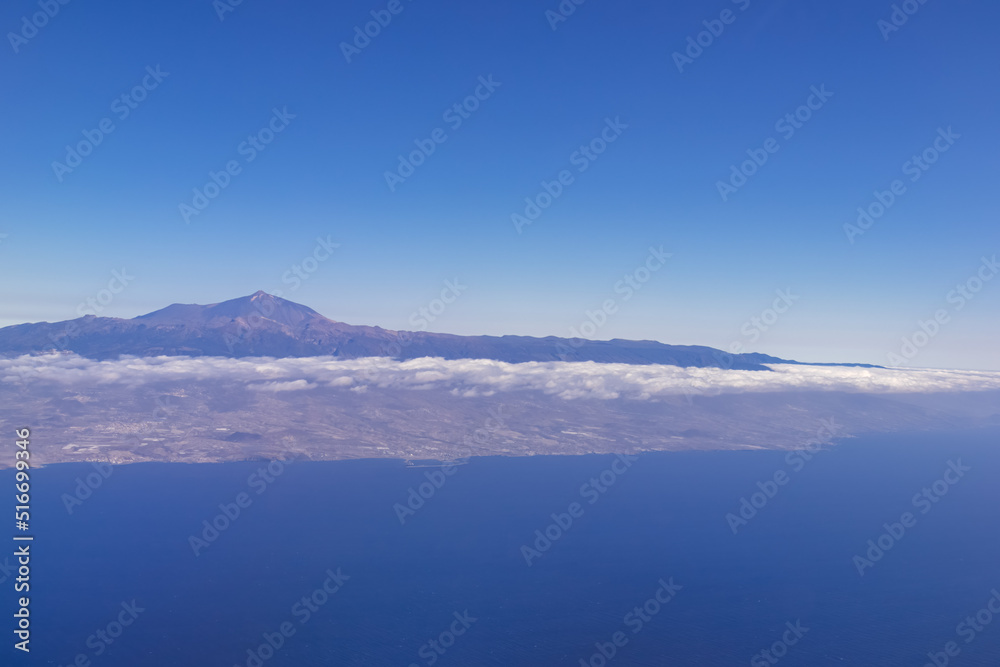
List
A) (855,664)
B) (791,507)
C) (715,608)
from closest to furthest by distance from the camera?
1. (855,664)
2. (715,608)
3. (791,507)

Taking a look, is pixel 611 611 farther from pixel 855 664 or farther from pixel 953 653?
pixel 953 653

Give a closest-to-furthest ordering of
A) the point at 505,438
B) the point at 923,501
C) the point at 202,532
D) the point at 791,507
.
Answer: the point at 202,532 → the point at 791,507 → the point at 923,501 → the point at 505,438

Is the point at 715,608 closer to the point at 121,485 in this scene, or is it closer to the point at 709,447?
the point at 121,485

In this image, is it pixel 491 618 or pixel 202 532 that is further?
pixel 202 532

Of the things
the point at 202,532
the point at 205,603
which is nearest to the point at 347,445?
the point at 202,532

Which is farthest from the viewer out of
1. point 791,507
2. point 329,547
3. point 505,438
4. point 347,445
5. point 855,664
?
point 505,438

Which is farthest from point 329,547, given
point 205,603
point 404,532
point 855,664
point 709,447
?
point 709,447
